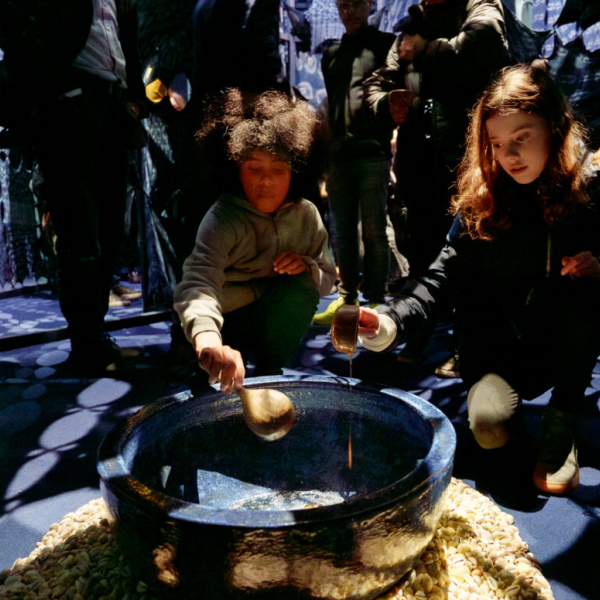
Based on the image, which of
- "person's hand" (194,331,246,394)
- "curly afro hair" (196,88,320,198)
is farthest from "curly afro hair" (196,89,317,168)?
"person's hand" (194,331,246,394)

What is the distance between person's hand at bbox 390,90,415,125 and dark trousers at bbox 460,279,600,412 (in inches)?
49.4

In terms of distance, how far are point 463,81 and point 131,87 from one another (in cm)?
164

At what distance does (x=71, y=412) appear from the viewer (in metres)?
2.16

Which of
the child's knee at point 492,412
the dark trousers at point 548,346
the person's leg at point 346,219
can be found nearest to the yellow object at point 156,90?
the person's leg at point 346,219

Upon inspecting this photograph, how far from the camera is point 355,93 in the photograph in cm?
290

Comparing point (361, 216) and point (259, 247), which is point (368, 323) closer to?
point (259, 247)

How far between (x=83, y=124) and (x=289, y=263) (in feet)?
4.19

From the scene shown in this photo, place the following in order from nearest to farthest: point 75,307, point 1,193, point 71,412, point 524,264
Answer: point 524,264 → point 71,412 → point 75,307 → point 1,193

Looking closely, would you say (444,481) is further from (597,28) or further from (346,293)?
(597,28)

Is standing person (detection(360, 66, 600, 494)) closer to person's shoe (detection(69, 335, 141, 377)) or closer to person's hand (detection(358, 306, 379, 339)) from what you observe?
person's hand (detection(358, 306, 379, 339))

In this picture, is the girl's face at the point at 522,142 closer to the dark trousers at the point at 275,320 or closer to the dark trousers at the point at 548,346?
the dark trousers at the point at 548,346

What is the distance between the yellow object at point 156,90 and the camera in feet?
8.07

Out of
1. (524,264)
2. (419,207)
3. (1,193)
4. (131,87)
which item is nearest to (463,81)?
(419,207)

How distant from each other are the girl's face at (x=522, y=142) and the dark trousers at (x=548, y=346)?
369 millimetres
